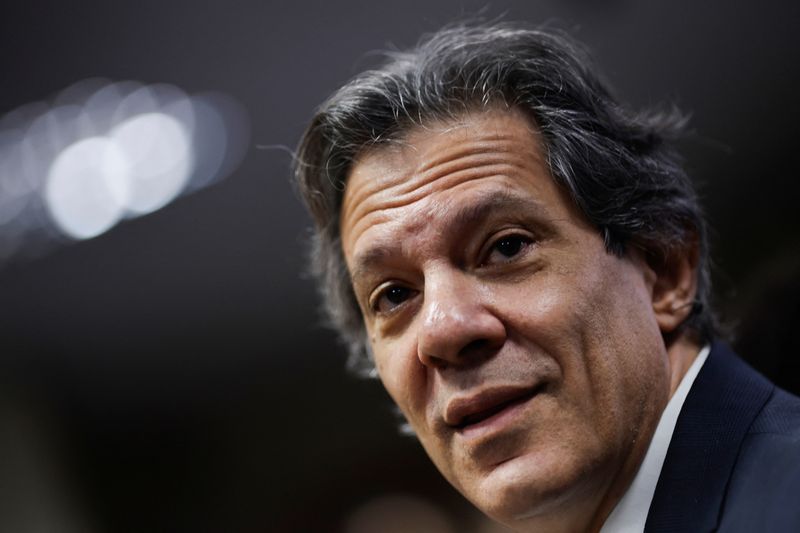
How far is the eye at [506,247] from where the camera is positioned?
4.81ft

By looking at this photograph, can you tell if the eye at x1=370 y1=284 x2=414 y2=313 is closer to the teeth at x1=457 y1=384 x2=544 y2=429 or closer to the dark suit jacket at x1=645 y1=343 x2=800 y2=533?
the teeth at x1=457 y1=384 x2=544 y2=429

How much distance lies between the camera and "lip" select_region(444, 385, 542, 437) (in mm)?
1367

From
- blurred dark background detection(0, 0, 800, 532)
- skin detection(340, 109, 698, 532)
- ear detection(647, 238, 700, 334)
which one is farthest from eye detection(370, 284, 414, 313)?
blurred dark background detection(0, 0, 800, 532)

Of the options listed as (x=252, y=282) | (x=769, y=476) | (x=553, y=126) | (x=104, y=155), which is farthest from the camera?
(x=252, y=282)

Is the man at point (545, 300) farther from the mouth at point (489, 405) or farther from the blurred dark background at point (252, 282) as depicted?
the blurred dark background at point (252, 282)

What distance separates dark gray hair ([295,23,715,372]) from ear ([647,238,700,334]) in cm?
1

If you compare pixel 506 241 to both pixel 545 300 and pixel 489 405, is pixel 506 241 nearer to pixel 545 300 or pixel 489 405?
pixel 545 300

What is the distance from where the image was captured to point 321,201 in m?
1.89

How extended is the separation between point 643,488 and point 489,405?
0.31m

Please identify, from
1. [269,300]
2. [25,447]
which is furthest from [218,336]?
[25,447]

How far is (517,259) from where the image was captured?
1453 mm

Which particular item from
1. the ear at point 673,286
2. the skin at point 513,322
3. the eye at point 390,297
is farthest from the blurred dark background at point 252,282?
the eye at point 390,297

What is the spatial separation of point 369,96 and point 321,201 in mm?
300

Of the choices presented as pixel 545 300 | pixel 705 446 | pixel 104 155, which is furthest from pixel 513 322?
pixel 104 155
